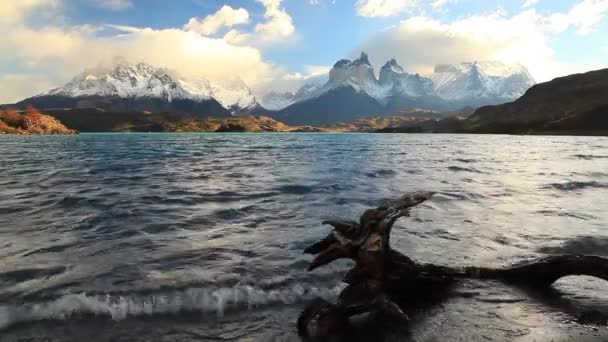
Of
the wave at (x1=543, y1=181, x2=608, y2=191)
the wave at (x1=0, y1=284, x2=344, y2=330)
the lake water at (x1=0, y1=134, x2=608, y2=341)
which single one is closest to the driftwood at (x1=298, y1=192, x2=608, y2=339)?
the lake water at (x1=0, y1=134, x2=608, y2=341)

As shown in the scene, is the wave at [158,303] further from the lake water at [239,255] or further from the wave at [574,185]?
the wave at [574,185]

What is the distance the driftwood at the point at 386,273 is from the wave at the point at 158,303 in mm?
1208

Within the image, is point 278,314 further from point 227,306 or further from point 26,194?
point 26,194

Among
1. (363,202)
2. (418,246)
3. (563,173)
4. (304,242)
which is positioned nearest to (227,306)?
(304,242)

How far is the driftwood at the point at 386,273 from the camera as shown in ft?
24.9

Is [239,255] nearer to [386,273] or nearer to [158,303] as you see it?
[158,303]

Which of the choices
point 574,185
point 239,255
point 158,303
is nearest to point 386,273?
point 158,303

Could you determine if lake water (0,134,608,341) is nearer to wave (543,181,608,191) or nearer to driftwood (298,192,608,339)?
driftwood (298,192,608,339)

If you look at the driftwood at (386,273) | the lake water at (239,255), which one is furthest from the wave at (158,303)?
the driftwood at (386,273)

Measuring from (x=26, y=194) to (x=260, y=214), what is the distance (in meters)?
14.9

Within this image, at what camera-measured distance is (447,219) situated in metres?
18.2

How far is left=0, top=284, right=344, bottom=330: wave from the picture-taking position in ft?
27.4

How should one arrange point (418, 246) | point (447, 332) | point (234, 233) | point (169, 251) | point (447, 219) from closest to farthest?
point (447, 332) → point (169, 251) → point (418, 246) → point (234, 233) → point (447, 219)

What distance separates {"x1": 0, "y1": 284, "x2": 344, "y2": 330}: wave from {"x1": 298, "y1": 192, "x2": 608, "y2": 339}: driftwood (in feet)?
3.96
